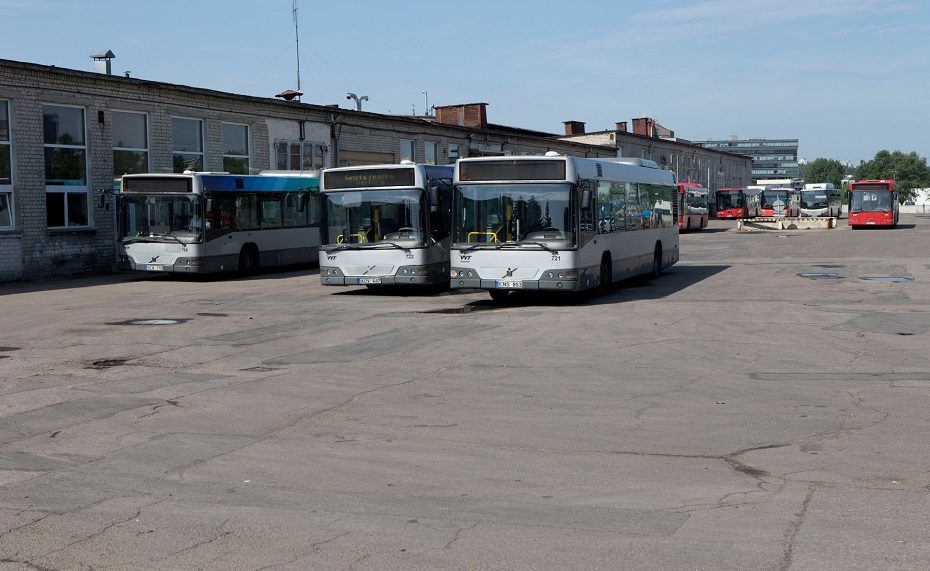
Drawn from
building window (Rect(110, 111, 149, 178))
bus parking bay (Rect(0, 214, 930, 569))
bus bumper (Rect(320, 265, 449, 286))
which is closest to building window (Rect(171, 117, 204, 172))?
building window (Rect(110, 111, 149, 178))

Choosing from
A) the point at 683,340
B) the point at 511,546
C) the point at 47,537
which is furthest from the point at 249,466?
the point at 683,340

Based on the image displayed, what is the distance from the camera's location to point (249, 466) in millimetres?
7883

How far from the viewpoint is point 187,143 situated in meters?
35.1

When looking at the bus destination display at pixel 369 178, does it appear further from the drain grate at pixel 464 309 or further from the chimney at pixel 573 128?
the chimney at pixel 573 128

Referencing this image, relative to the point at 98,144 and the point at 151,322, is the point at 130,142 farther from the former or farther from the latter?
the point at 151,322

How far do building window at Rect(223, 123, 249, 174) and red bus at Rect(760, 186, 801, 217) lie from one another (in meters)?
56.6

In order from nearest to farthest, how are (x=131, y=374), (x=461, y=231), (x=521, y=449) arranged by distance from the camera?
(x=521, y=449) < (x=131, y=374) < (x=461, y=231)

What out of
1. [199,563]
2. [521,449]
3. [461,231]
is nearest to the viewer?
[199,563]

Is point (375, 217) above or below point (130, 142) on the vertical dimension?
below

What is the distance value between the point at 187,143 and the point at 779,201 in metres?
60.9

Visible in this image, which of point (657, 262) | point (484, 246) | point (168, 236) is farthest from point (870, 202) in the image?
point (484, 246)

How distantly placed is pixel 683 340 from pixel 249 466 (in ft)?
27.5

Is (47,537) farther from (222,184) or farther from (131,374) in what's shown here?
(222,184)

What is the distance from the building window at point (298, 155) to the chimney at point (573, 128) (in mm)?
46559
